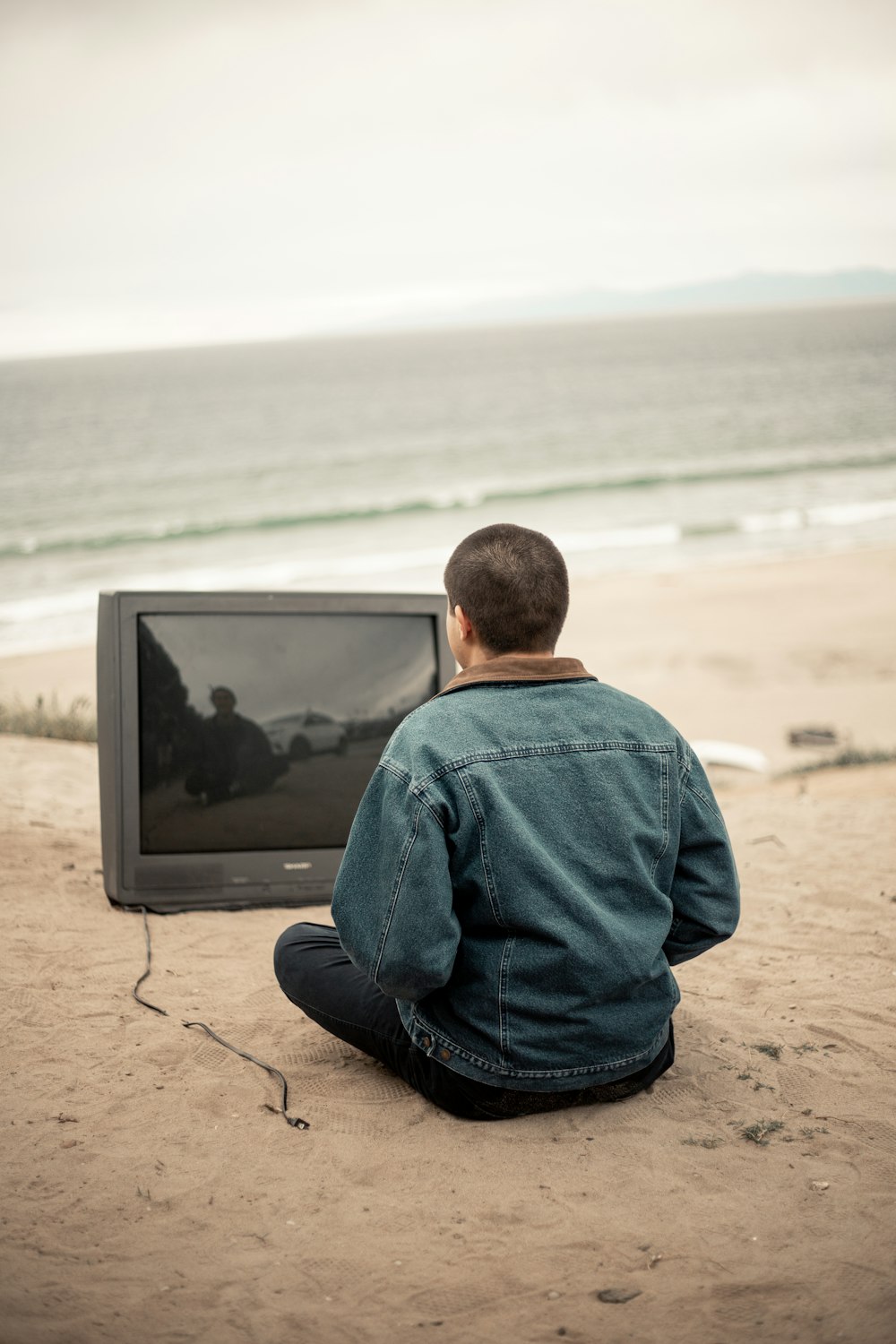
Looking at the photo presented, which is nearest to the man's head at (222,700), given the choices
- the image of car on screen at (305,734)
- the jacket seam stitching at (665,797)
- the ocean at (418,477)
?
the image of car on screen at (305,734)

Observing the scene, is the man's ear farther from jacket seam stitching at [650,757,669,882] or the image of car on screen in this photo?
the image of car on screen

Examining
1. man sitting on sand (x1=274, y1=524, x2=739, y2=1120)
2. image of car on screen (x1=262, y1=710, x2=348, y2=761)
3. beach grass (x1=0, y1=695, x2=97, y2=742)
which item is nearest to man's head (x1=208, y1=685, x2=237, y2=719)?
image of car on screen (x1=262, y1=710, x2=348, y2=761)

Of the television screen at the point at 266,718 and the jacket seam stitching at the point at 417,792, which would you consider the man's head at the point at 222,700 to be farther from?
the jacket seam stitching at the point at 417,792

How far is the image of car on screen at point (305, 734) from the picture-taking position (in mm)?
4500

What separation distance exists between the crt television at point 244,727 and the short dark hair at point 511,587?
2027 millimetres

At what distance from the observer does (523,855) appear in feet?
A: 8.13

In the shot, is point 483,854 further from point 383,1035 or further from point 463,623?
point 383,1035

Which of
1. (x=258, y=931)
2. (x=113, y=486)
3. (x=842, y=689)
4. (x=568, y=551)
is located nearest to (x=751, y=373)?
(x=113, y=486)

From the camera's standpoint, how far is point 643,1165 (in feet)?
8.84

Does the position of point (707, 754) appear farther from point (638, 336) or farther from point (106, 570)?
point (638, 336)

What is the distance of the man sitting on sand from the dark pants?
0.18 feet

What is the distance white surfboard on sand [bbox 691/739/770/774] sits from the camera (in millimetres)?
8320

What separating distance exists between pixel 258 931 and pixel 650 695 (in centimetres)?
784

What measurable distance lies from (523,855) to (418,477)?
33.0 m
